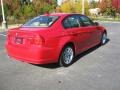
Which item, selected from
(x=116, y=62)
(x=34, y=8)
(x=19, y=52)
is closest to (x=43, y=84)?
(x=19, y=52)

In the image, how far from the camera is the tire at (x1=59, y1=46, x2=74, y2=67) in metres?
7.17

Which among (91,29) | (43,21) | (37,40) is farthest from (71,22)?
(37,40)

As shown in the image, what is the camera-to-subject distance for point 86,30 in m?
8.41

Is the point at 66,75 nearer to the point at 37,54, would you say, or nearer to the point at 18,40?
the point at 37,54

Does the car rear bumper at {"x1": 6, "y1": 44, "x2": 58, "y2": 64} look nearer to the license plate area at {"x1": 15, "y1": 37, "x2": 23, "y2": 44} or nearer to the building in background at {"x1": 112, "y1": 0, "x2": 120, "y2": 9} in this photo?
the license plate area at {"x1": 15, "y1": 37, "x2": 23, "y2": 44}

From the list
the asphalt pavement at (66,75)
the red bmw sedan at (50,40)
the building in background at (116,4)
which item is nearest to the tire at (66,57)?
the red bmw sedan at (50,40)

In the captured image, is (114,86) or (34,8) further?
(34,8)

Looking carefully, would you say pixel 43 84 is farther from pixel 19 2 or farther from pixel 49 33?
pixel 19 2

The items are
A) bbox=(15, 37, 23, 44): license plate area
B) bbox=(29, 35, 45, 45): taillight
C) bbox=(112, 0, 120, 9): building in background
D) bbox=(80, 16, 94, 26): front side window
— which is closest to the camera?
bbox=(29, 35, 45, 45): taillight

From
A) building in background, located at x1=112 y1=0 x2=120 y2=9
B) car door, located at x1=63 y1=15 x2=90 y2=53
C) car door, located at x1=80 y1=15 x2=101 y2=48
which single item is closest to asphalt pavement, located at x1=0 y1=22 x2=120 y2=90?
car door, located at x1=63 y1=15 x2=90 y2=53

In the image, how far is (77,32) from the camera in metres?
7.77

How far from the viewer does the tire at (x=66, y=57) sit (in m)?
7.17

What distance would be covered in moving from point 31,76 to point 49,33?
125 centimetres

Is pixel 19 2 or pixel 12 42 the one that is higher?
pixel 19 2
